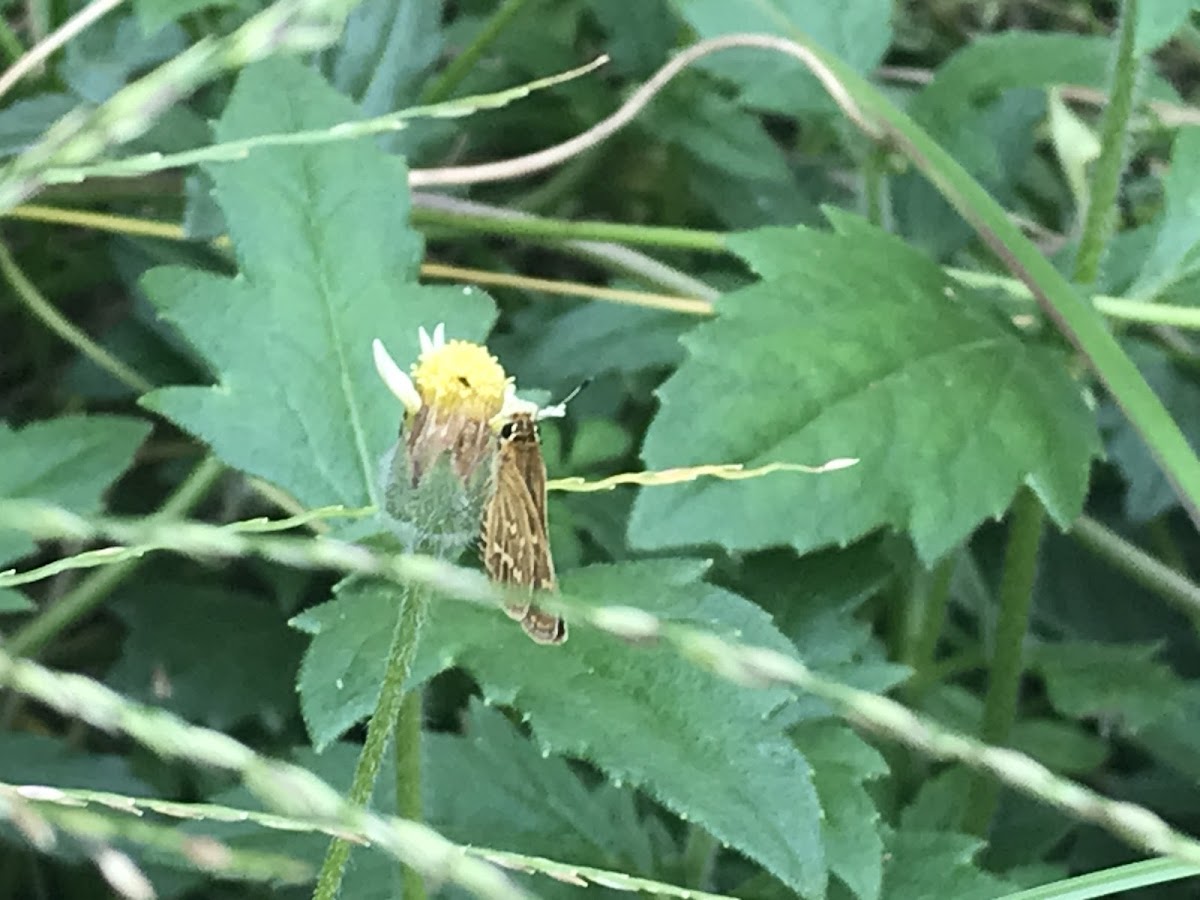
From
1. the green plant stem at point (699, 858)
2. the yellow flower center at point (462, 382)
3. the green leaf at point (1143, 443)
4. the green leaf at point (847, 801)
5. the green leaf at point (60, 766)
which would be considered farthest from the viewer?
the green leaf at point (1143, 443)

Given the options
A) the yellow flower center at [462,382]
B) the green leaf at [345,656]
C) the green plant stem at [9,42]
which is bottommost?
the green leaf at [345,656]

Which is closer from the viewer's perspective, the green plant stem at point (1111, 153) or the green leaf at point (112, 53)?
the green plant stem at point (1111, 153)

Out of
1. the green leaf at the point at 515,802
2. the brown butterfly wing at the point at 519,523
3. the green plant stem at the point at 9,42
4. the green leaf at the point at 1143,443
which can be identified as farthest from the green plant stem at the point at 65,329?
the green leaf at the point at 1143,443

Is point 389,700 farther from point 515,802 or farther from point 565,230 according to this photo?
point 565,230

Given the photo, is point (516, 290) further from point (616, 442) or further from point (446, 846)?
point (446, 846)

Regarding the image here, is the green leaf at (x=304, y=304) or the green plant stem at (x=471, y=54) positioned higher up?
the green plant stem at (x=471, y=54)

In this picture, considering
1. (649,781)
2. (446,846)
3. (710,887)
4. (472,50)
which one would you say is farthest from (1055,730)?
(446,846)

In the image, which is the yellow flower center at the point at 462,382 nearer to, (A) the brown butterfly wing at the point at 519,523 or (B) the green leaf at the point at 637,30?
(A) the brown butterfly wing at the point at 519,523
